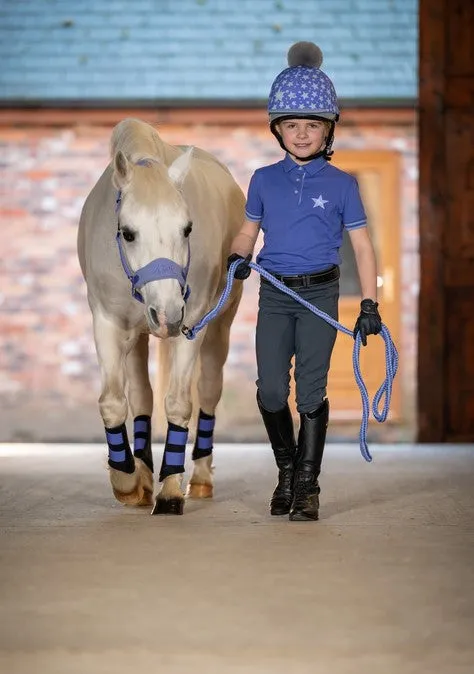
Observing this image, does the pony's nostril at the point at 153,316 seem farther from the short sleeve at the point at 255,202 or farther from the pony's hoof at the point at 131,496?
the pony's hoof at the point at 131,496

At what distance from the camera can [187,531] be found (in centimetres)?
475

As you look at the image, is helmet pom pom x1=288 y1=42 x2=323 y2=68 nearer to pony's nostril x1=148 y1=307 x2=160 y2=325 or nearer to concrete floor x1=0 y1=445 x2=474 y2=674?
pony's nostril x1=148 y1=307 x2=160 y2=325

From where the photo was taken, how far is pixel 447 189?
948cm

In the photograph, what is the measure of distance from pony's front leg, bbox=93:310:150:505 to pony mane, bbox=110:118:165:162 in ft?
2.20

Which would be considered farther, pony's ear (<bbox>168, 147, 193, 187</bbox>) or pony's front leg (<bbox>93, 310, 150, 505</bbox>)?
pony's front leg (<bbox>93, 310, 150, 505</bbox>)

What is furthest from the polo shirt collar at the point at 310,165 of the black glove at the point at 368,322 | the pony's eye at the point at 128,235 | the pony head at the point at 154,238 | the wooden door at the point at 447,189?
the wooden door at the point at 447,189

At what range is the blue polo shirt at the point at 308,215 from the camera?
5164mm

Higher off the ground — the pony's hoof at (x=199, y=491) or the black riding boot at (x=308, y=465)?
the black riding boot at (x=308, y=465)

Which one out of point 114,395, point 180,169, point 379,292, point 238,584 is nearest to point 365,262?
point 180,169

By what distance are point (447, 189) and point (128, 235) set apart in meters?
5.02

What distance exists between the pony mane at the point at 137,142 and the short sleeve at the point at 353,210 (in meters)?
0.78

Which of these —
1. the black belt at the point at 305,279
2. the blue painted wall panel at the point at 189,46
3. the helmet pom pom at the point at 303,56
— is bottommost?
the black belt at the point at 305,279

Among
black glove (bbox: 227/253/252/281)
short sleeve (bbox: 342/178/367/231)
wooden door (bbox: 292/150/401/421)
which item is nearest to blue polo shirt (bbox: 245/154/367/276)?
short sleeve (bbox: 342/178/367/231)

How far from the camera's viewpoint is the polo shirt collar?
17.1 ft
